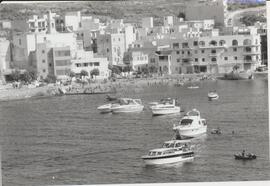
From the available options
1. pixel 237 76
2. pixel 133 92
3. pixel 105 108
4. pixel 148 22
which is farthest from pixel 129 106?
pixel 148 22

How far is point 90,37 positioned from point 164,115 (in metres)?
2.91

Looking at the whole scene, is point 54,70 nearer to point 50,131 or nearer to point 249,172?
point 50,131

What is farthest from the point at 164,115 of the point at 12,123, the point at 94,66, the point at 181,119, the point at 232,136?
the point at 94,66

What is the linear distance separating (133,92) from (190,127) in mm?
1923

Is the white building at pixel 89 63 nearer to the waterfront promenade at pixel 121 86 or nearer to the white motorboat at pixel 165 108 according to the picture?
the waterfront promenade at pixel 121 86

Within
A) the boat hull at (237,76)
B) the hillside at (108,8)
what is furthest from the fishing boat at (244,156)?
the boat hull at (237,76)

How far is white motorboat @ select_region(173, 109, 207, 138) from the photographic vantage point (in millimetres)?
7578

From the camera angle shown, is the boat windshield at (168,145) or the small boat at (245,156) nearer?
the small boat at (245,156)

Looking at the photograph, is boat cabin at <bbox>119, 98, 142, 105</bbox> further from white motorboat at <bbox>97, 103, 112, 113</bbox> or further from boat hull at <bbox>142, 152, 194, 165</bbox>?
boat hull at <bbox>142, 152, 194, 165</bbox>

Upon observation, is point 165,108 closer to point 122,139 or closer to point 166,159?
point 122,139

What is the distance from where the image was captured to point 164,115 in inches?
332

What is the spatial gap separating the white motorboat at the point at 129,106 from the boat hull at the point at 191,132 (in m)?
1.14

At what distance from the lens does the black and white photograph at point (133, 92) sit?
21.9 feet

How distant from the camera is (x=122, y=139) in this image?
24.7 feet
